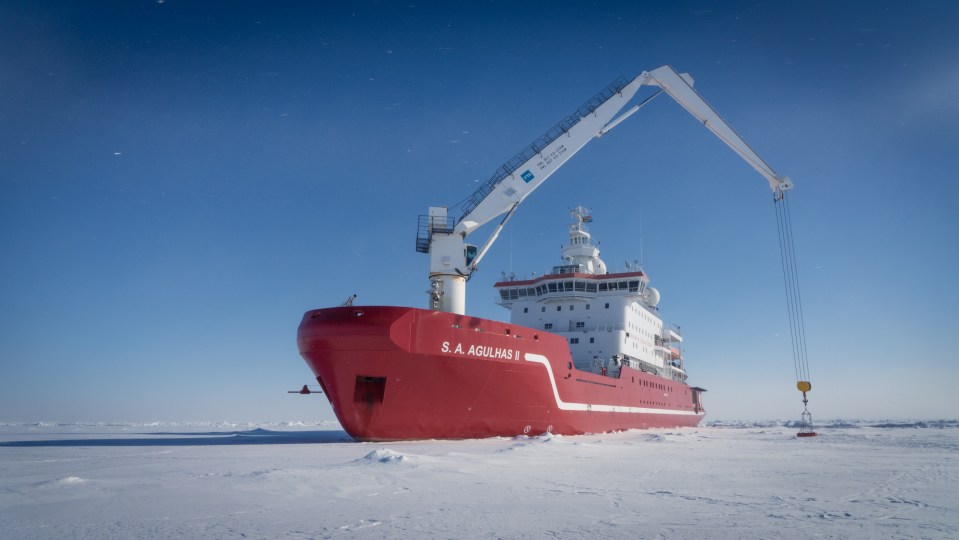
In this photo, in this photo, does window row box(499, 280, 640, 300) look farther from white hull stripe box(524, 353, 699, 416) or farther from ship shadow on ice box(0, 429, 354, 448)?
ship shadow on ice box(0, 429, 354, 448)

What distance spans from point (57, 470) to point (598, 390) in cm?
1657

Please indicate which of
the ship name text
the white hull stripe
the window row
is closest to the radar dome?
the window row

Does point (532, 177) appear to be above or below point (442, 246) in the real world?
above

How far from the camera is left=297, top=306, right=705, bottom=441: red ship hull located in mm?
12859

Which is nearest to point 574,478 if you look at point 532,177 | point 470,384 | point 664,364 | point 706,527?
point 706,527

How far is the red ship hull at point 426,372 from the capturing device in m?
12.9

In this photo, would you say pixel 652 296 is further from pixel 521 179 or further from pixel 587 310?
pixel 521 179

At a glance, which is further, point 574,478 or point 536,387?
point 536,387

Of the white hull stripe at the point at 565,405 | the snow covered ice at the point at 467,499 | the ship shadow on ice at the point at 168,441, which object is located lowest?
the ship shadow on ice at the point at 168,441

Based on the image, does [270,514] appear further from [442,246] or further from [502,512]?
[442,246]

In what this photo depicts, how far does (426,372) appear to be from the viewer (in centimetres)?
1317

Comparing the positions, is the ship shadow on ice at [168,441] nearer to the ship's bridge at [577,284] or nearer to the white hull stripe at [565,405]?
the white hull stripe at [565,405]

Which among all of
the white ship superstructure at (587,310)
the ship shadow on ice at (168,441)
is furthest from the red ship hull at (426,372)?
the white ship superstructure at (587,310)

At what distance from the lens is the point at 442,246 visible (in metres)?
16.2
